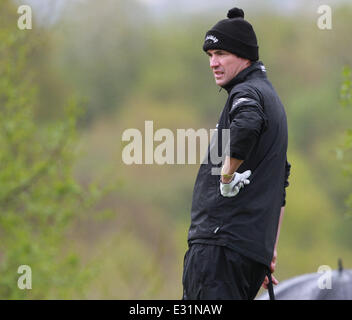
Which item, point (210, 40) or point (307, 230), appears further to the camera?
point (307, 230)

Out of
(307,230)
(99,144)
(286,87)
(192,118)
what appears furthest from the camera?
(286,87)

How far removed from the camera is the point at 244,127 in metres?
3.94

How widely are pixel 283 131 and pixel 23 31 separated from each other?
7.96 metres

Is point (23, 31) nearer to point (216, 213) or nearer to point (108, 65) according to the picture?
point (216, 213)

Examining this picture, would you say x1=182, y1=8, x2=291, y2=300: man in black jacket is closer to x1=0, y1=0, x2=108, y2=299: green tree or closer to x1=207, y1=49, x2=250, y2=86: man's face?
x1=207, y1=49, x2=250, y2=86: man's face

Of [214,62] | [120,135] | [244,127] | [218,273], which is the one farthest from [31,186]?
[120,135]

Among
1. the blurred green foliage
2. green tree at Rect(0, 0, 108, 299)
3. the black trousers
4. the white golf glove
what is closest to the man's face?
the white golf glove

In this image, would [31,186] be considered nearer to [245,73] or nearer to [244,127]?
[245,73]

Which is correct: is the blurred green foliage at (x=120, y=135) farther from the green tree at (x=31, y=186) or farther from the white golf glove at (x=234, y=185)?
the white golf glove at (x=234, y=185)

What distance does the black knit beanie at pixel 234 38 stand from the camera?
429cm

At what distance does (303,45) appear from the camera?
2270 inches

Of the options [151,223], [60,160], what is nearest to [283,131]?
[60,160]

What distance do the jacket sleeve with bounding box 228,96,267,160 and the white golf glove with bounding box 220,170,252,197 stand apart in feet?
0.34

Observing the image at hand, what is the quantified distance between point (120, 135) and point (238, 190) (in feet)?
129
